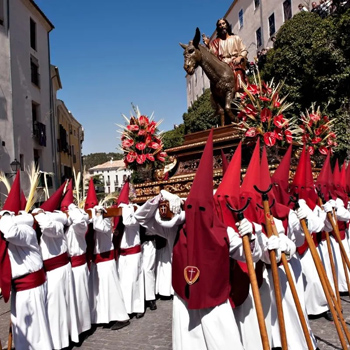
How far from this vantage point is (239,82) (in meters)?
7.92

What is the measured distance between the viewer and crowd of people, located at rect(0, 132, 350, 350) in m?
3.32

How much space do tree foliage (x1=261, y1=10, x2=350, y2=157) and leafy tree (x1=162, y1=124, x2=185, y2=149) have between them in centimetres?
931

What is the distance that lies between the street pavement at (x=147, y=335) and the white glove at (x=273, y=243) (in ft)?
5.99

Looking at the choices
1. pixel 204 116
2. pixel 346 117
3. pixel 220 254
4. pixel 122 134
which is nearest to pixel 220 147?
pixel 122 134

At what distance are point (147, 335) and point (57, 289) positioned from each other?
1.35 m

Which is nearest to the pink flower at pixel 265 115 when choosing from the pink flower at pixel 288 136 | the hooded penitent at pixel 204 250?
the pink flower at pixel 288 136

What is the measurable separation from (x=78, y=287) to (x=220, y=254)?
2965mm

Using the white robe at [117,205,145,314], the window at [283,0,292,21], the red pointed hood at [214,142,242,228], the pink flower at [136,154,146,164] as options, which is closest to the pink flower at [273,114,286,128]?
the pink flower at [136,154,146,164]

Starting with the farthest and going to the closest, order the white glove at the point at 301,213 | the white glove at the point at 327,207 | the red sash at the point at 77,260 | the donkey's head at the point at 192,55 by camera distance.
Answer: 1. the donkey's head at the point at 192,55
2. the red sash at the point at 77,260
3. the white glove at the point at 327,207
4. the white glove at the point at 301,213

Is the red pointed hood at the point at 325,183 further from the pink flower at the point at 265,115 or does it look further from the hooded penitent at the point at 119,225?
the hooded penitent at the point at 119,225

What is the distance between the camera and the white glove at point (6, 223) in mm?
4152

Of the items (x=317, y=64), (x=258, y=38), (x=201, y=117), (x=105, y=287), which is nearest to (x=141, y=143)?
(x=105, y=287)

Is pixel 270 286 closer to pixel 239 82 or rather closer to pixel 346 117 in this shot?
pixel 239 82

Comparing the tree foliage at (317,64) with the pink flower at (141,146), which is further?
the tree foliage at (317,64)
